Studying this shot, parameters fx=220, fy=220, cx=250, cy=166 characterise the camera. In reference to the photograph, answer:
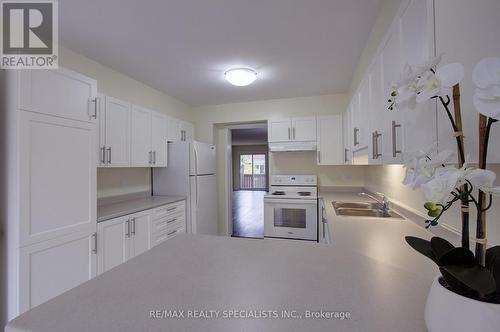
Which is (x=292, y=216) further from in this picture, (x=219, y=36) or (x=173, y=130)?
(x=219, y=36)

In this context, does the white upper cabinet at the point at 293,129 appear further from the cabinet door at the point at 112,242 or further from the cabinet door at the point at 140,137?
the cabinet door at the point at 112,242

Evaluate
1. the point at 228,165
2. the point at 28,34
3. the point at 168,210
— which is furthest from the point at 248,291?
the point at 228,165

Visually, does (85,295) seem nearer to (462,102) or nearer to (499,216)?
(462,102)

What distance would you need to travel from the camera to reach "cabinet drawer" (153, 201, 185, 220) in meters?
2.62

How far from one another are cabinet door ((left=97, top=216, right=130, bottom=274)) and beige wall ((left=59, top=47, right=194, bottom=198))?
614 millimetres

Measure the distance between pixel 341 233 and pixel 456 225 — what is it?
0.57 meters

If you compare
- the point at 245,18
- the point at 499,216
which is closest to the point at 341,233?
the point at 499,216

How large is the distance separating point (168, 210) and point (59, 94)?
166cm

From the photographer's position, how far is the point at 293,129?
3.50 meters

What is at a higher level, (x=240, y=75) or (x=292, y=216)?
(x=240, y=75)

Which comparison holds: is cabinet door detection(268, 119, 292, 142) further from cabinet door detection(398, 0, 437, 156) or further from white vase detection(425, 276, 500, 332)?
white vase detection(425, 276, 500, 332)

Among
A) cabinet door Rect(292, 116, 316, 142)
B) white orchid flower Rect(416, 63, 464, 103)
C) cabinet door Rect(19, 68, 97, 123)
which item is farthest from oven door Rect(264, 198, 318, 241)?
white orchid flower Rect(416, 63, 464, 103)

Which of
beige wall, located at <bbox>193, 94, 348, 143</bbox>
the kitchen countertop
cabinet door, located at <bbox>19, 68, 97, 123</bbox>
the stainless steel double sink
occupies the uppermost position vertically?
beige wall, located at <bbox>193, 94, 348, 143</bbox>

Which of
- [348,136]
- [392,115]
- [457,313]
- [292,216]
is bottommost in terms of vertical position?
[292,216]
